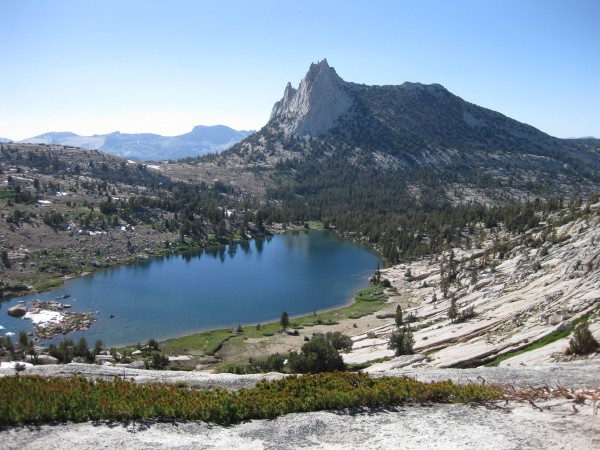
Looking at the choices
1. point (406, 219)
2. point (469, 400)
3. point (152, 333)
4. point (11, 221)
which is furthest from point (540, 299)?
point (11, 221)

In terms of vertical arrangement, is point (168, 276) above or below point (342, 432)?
below

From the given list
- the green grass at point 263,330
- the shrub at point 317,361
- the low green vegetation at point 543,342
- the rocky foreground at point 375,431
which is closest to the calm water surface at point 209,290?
the green grass at point 263,330

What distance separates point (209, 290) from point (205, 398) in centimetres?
6702

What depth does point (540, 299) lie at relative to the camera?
40.2 metres

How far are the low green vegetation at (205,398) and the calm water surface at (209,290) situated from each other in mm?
42656

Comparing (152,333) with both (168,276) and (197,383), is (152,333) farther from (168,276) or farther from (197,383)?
(197,383)

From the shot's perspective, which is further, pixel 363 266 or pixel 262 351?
pixel 363 266

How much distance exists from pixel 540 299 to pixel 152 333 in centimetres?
4743

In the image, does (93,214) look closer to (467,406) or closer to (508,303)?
(508,303)

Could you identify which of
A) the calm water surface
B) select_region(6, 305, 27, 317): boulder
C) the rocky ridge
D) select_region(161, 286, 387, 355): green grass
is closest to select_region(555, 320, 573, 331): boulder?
the rocky ridge

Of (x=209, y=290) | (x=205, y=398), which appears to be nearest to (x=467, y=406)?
(x=205, y=398)

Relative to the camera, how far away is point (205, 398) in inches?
704

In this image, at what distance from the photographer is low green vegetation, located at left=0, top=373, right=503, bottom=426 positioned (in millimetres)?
15945

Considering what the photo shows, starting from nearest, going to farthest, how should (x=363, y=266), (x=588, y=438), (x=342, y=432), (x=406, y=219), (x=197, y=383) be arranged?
(x=588, y=438) < (x=342, y=432) < (x=197, y=383) < (x=363, y=266) < (x=406, y=219)
